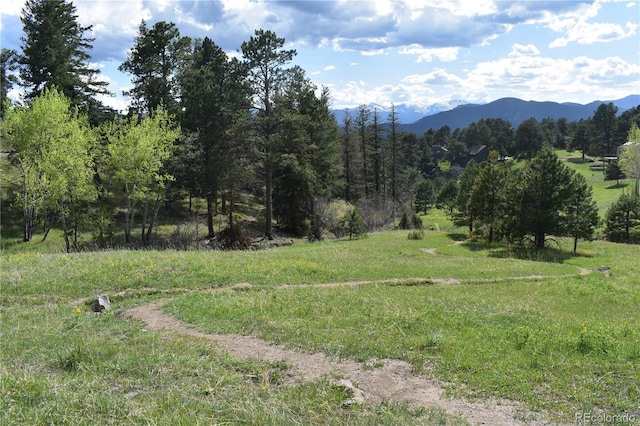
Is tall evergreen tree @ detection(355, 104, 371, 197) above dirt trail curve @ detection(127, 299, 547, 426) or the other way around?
above

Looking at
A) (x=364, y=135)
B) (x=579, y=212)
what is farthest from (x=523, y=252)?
(x=364, y=135)

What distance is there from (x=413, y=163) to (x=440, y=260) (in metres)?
98.6

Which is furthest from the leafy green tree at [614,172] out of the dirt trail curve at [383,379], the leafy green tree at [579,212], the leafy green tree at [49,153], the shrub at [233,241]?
the dirt trail curve at [383,379]

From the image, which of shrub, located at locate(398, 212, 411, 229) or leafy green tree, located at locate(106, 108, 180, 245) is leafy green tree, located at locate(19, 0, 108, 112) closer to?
leafy green tree, located at locate(106, 108, 180, 245)

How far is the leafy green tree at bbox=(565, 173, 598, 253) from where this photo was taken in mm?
33781

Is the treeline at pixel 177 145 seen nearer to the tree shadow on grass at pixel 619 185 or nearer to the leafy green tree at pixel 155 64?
the leafy green tree at pixel 155 64

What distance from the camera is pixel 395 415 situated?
22.4 ft

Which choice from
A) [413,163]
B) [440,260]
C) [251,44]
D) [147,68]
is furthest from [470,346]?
[413,163]

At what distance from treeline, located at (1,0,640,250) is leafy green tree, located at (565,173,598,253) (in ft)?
0.35

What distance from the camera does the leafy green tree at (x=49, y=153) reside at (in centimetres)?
3145

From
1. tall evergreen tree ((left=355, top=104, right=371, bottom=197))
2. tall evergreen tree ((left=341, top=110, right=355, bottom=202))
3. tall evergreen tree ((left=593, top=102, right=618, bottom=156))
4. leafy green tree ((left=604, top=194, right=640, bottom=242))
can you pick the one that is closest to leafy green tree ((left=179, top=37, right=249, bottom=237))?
tall evergreen tree ((left=341, top=110, right=355, bottom=202))

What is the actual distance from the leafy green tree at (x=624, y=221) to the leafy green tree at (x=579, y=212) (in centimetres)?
1494

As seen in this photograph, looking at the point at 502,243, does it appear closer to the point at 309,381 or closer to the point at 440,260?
the point at 440,260

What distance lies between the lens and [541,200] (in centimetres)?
3434
